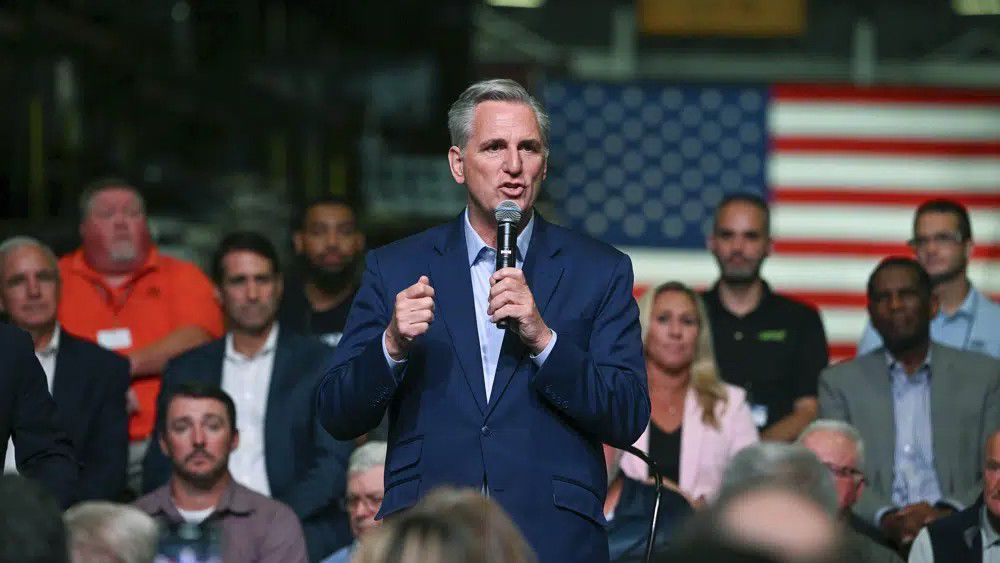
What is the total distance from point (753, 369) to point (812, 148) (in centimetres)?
362

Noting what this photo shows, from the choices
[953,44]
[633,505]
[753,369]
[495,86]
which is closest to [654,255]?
[753,369]

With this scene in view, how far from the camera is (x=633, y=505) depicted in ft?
19.0

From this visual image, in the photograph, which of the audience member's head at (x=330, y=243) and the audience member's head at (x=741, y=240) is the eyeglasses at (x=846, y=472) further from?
the audience member's head at (x=330, y=243)

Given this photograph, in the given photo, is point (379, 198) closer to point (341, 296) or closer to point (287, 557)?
point (341, 296)

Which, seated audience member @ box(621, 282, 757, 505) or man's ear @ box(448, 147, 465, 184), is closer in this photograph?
man's ear @ box(448, 147, 465, 184)

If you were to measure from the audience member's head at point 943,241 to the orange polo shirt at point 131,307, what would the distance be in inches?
115

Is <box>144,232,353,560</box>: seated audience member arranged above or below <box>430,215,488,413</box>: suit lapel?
below

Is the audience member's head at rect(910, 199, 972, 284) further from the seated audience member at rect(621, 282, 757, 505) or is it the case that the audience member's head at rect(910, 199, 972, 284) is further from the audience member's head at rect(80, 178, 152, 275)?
the audience member's head at rect(80, 178, 152, 275)

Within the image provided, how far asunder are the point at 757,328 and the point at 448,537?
4949mm

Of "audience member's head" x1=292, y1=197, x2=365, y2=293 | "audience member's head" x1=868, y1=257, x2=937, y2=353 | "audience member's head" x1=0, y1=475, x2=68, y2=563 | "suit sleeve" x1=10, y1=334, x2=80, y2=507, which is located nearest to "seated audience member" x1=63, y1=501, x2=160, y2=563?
"audience member's head" x1=0, y1=475, x2=68, y2=563

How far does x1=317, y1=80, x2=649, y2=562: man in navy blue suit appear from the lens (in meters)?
3.57

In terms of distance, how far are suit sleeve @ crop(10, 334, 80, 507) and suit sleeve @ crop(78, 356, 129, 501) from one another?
138cm

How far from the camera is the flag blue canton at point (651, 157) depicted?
413 inches

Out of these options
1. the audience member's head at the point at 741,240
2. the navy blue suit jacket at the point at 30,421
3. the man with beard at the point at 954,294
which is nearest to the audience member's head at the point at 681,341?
the audience member's head at the point at 741,240
